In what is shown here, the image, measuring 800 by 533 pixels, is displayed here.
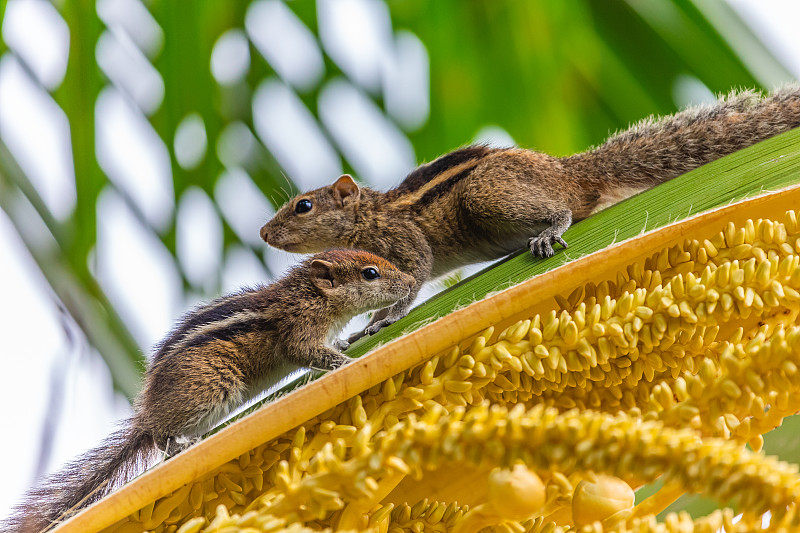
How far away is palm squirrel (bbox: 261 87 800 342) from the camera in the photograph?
206 cm

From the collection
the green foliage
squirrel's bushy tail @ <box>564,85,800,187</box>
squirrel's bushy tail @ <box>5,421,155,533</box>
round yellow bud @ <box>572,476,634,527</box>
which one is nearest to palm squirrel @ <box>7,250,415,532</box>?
squirrel's bushy tail @ <box>5,421,155,533</box>

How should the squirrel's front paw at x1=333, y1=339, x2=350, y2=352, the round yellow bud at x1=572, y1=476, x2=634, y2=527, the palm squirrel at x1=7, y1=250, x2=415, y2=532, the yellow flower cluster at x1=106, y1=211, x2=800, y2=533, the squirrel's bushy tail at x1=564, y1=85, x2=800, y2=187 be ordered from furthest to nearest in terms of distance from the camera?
the squirrel's front paw at x1=333, y1=339, x2=350, y2=352 < the squirrel's bushy tail at x1=564, y1=85, x2=800, y2=187 < the palm squirrel at x1=7, y1=250, x2=415, y2=532 < the round yellow bud at x1=572, y1=476, x2=634, y2=527 < the yellow flower cluster at x1=106, y1=211, x2=800, y2=533

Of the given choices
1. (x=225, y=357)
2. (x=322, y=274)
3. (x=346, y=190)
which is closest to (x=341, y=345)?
(x=322, y=274)

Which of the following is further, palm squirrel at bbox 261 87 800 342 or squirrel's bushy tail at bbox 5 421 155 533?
palm squirrel at bbox 261 87 800 342

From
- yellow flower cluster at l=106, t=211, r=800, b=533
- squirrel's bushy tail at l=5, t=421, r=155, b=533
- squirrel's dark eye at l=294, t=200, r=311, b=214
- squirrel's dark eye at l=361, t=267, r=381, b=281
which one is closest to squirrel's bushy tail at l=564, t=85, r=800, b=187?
squirrel's dark eye at l=361, t=267, r=381, b=281

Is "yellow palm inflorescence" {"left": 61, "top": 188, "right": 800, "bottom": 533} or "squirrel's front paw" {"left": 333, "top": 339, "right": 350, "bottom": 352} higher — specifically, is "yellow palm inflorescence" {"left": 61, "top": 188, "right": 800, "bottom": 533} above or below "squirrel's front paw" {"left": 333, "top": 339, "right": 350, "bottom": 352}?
above

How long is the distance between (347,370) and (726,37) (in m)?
1.23

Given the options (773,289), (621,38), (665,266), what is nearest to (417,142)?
(621,38)

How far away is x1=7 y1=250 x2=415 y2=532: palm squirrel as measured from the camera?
1684 millimetres

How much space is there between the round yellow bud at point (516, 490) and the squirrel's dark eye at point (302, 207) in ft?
7.90

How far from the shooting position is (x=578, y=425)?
72 centimetres

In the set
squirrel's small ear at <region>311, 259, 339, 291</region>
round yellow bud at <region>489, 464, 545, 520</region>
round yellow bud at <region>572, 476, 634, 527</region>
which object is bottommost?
round yellow bud at <region>572, 476, 634, 527</region>

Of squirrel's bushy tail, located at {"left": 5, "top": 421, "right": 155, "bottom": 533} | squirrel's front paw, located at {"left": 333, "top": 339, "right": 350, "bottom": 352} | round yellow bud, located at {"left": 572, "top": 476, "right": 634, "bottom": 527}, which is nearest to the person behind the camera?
round yellow bud, located at {"left": 572, "top": 476, "right": 634, "bottom": 527}

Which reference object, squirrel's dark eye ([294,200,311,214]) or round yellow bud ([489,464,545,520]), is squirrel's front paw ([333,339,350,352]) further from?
round yellow bud ([489,464,545,520])
